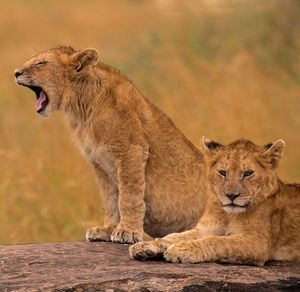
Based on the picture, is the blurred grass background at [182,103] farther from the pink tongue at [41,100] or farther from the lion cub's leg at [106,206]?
the pink tongue at [41,100]

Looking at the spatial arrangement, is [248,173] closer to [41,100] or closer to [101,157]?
[101,157]

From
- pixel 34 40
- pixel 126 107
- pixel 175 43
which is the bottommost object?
pixel 126 107

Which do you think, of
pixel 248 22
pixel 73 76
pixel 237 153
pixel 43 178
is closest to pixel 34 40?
pixel 248 22

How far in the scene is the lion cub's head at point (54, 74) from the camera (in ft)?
20.2

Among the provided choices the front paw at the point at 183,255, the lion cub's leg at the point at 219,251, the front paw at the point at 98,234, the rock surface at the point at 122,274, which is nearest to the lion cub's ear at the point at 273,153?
the lion cub's leg at the point at 219,251

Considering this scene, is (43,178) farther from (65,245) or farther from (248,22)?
(248,22)

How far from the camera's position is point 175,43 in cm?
1226

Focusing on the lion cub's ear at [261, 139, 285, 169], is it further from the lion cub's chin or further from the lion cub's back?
the lion cub's chin

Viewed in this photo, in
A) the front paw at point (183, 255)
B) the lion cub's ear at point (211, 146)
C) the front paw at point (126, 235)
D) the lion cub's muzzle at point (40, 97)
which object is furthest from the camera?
the lion cub's muzzle at point (40, 97)

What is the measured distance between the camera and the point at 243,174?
526 centimetres

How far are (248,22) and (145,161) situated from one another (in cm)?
752

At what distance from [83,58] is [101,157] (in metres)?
0.89

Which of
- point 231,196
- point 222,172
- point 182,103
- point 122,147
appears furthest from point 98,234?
point 182,103

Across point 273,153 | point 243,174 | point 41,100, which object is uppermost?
point 41,100
